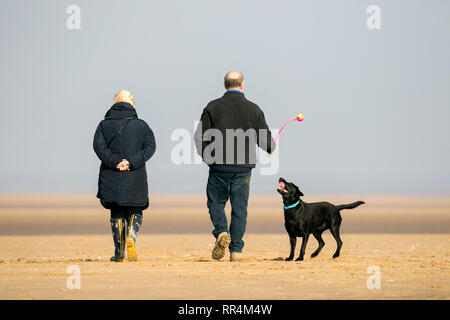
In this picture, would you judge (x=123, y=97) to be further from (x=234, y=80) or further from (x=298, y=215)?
(x=298, y=215)

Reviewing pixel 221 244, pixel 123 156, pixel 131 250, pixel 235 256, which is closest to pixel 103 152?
pixel 123 156

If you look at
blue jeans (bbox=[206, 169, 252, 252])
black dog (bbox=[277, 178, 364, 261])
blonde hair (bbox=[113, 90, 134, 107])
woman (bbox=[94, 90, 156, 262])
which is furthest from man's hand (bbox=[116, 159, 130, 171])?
black dog (bbox=[277, 178, 364, 261])

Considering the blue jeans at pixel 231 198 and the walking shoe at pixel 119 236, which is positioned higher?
the blue jeans at pixel 231 198

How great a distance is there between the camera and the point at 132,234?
444 inches

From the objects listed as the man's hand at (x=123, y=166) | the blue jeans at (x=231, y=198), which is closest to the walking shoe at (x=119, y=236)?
the man's hand at (x=123, y=166)

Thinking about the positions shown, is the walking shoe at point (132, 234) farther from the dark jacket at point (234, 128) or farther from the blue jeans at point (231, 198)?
the dark jacket at point (234, 128)

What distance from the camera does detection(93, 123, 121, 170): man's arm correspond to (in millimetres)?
11195

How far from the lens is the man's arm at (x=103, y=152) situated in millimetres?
11195

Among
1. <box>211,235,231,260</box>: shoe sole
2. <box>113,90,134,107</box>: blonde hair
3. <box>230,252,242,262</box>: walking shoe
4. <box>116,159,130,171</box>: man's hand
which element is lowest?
<box>230,252,242,262</box>: walking shoe

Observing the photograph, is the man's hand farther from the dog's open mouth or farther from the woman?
the dog's open mouth

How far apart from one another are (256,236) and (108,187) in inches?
335

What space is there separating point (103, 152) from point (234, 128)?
5.06 ft

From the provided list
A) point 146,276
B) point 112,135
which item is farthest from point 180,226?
point 146,276

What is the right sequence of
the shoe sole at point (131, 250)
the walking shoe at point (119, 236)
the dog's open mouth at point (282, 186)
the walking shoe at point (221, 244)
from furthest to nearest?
1. the dog's open mouth at point (282, 186)
2. the walking shoe at point (119, 236)
3. the shoe sole at point (131, 250)
4. the walking shoe at point (221, 244)
